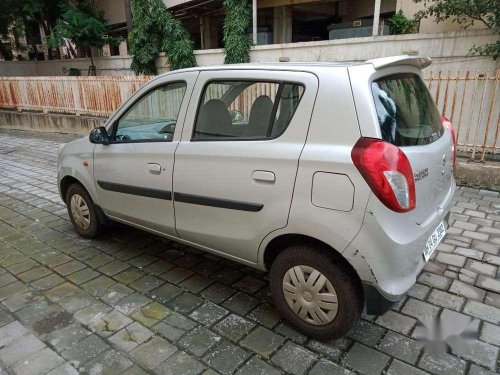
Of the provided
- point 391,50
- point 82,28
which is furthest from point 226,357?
point 82,28

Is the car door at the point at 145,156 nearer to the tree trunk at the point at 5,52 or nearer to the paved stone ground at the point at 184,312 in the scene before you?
the paved stone ground at the point at 184,312

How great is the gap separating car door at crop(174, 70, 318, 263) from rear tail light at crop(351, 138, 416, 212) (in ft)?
1.29

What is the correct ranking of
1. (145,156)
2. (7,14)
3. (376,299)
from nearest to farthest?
(376,299)
(145,156)
(7,14)

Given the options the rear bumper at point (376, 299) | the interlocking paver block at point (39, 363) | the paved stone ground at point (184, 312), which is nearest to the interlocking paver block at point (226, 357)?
the paved stone ground at point (184, 312)

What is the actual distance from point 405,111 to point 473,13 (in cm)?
600

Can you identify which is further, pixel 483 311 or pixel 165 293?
pixel 165 293

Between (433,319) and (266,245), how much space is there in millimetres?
1304

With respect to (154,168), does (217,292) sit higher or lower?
lower

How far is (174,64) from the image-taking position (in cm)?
1235

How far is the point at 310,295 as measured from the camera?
8.00 feet

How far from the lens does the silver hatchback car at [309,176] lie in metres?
2.15

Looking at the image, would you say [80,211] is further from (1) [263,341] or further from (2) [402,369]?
(2) [402,369]

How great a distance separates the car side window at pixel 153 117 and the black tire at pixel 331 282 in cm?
133

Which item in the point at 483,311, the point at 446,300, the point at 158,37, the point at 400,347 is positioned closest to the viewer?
the point at 400,347
